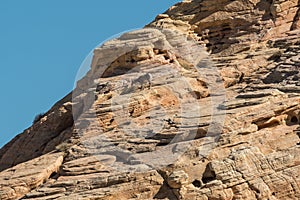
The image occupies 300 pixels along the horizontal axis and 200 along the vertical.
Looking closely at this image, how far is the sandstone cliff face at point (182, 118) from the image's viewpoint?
5378cm

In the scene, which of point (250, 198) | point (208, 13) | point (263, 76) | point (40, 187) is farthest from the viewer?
point (208, 13)

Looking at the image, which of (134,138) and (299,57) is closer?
(134,138)

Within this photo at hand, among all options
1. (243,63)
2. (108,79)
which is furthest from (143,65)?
(243,63)

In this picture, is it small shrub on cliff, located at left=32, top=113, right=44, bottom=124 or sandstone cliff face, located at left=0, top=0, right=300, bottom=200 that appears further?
small shrub on cliff, located at left=32, top=113, right=44, bottom=124

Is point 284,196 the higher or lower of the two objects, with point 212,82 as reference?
lower

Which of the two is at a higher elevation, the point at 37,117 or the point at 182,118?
the point at 37,117

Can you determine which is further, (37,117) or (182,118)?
(37,117)

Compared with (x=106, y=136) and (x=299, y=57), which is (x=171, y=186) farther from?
(x=299, y=57)

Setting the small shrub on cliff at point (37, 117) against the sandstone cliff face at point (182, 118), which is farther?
the small shrub on cliff at point (37, 117)

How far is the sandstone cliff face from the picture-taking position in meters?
53.8

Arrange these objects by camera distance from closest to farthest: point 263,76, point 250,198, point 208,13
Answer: point 250,198 < point 263,76 < point 208,13

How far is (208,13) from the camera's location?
75250 millimetres

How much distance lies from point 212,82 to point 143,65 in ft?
17.2

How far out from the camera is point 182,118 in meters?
58.9
